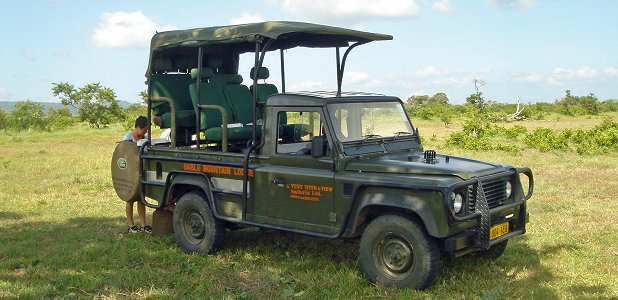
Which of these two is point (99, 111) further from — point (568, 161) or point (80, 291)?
point (80, 291)

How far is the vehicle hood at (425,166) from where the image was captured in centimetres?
574

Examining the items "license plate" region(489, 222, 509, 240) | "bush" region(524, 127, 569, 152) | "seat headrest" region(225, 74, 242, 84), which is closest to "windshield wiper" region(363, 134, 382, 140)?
"license plate" region(489, 222, 509, 240)

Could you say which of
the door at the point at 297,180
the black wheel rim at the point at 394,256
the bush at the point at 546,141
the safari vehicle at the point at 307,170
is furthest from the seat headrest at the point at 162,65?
the bush at the point at 546,141

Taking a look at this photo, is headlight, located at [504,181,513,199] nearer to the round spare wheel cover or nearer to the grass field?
the grass field

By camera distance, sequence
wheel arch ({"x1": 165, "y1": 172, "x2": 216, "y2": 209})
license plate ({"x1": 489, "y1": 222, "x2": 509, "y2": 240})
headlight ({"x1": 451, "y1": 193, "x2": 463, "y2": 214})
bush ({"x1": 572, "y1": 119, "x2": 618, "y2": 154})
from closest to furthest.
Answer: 1. headlight ({"x1": 451, "y1": 193, "x2": 463, "y2": 214})
2. license plate ({"x1": 489, "y1": 222, "x2": 509, "y2": 240})
3. wheel arch ({"x1": 165, "y1": 172, "x2": 216, "y2": 209})
4. bush ({"x1": 572, "y1": 119, "x2": 618, "y2": 154})

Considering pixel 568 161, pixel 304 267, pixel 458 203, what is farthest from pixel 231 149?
pixel 568 161

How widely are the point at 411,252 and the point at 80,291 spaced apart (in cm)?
324

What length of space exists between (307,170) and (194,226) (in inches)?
79.3

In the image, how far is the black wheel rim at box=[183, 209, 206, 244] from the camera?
24.8 ft

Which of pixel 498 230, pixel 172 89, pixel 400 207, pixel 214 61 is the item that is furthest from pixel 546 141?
pixel 400 207

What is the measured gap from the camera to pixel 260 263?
709cm

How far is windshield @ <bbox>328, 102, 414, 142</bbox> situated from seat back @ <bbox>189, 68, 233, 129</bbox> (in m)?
1.94

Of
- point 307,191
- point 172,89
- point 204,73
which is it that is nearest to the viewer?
point 307,191

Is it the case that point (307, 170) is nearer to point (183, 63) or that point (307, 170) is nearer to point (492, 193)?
point (492, 193)
